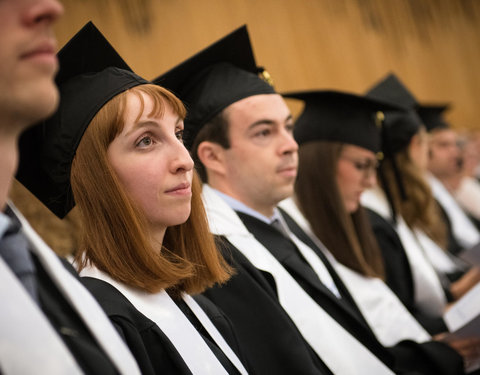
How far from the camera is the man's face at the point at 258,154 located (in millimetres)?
2471

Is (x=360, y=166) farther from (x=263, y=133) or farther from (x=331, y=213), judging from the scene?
(x=263, y=133)

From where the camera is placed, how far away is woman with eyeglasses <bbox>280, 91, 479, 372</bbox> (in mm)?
3045

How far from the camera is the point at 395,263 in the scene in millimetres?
3664

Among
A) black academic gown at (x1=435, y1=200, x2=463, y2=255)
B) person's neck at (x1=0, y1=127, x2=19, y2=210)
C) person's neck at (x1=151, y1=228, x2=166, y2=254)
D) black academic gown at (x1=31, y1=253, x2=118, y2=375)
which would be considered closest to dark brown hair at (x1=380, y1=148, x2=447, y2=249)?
black academic gown at (x1=435, y1=200, x2=463, y2=255)

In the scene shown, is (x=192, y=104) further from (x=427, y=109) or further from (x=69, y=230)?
(x=427, y=109)

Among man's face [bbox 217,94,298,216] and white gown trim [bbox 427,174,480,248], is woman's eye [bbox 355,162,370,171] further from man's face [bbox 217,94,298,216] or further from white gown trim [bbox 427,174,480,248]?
white gown trim [bbox 427,174,480,248]

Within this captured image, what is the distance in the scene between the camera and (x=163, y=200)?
5.39 ft

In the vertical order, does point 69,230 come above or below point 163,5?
below

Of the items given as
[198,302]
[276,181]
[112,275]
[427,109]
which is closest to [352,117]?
[276,181]

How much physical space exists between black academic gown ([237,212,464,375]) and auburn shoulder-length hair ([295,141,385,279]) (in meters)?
0.57

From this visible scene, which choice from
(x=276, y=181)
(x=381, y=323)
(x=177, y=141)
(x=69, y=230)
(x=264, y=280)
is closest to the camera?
(x=177, y=141)

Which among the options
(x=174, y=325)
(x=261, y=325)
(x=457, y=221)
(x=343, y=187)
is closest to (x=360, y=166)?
(x=343, y=187)

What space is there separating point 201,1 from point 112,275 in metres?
4.27

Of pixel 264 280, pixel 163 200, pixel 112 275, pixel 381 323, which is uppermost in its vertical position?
pixel 163 200
